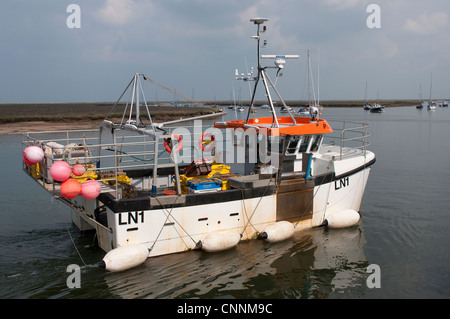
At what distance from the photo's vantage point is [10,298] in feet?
27.4

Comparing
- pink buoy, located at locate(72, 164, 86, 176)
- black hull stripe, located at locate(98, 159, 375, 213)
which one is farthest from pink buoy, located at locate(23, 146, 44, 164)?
black hull stripe, located at locate(98, 159, 375, 213)

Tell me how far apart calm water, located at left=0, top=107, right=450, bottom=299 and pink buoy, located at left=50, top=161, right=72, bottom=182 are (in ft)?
8.15

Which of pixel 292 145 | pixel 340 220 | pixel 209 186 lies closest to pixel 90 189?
pixel 209 186

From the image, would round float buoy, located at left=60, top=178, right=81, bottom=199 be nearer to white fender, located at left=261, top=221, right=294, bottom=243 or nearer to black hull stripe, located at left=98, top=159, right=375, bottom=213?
black hull stripe, located at left=98, top=159, right=375, bottom=213

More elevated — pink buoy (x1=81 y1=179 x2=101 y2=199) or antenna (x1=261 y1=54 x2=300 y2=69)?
antenna (x1=261 y1=54 x2=300 y2=69)

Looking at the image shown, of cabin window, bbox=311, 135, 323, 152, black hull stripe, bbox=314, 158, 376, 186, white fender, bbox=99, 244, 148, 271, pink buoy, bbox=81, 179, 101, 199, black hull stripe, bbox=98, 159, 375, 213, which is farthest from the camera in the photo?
cabin window, bbox=311, 135, 323, 152

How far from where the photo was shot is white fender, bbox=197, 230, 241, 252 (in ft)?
33.9

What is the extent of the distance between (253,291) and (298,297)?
40.9 inches

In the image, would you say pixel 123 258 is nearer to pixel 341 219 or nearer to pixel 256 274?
pixel 256 274

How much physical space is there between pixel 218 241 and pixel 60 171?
14.3 feet

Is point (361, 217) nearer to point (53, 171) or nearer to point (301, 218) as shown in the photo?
point (301, 218)

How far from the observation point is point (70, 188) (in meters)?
8.77

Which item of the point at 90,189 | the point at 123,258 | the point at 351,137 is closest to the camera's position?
the point at 90,189

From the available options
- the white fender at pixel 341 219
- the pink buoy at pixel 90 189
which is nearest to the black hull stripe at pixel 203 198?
the pink buoy at pixel 90 189
